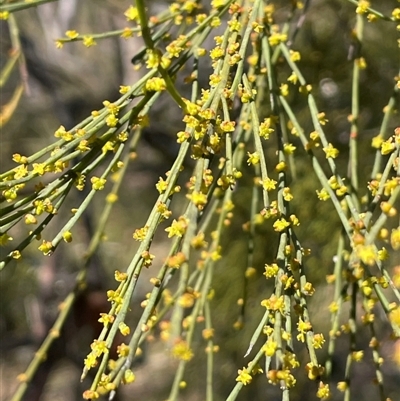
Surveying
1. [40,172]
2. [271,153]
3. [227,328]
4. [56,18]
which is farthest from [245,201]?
[56,18]

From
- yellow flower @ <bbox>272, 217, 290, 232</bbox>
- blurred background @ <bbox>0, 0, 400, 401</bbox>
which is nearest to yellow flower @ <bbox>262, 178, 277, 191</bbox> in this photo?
yellow flower @ <bbox>272, 217, 290, 232</bbox>

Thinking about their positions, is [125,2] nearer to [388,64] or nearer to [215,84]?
[388,64]

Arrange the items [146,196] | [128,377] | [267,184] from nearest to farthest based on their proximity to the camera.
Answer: [128,377], [267,184], [146,196]

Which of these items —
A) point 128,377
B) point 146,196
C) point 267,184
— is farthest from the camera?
point 146,196

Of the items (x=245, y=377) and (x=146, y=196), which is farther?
(x=146, y=196)

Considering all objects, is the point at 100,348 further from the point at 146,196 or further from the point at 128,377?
the point at 146,196

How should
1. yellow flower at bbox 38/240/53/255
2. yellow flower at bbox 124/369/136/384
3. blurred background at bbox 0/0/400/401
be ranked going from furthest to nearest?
blurred background at bbox 0/0/400/401 → yellow flower at bbox 38/240/53/255 → yellow flower at bbox 124/369/136/384

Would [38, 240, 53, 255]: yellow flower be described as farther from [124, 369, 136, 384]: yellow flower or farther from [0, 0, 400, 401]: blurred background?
[0, 0, 400, 401]: blurred background

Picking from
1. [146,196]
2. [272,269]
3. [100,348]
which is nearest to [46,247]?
[100,348]
